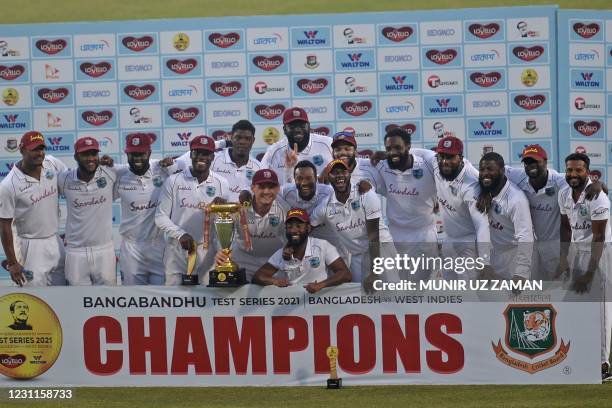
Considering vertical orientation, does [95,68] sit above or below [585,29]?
below

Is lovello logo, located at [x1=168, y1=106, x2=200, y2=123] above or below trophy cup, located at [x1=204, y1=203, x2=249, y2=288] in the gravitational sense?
above

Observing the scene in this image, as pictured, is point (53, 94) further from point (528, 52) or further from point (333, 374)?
point (333, 374)

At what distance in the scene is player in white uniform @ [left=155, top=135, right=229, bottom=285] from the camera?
37.0 feet

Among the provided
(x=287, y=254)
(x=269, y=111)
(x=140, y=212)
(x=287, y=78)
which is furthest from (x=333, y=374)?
(x=287, y=78)

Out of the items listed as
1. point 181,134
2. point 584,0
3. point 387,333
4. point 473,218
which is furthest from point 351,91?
point 387,333

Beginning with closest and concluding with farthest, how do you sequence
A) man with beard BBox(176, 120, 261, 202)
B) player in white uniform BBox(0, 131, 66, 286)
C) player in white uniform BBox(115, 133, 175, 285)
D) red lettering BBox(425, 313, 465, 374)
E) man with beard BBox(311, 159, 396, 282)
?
red lettering BBox(425, 313, 465, 374), man with beard BBox(311, 159, 396, 282), player in white uniform BBox(0, 131, 66, 286), player in white uniform BBox(115, 133, 175, 285), man with beard BBox(176, 120, 261, 202)

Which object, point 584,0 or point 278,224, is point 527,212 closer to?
point 278,224

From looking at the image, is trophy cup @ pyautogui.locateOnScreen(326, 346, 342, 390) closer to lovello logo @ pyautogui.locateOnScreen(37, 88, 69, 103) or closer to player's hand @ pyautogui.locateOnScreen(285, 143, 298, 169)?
player's hand @ pyautogui.locateOnScreen(285, 143, 298, 169)

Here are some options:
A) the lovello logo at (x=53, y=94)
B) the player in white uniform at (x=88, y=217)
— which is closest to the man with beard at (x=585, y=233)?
the player in white uniform at (x=88, y=217)

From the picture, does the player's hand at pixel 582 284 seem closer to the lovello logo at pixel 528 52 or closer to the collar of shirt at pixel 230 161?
the collar of shirt at pixel 230 161

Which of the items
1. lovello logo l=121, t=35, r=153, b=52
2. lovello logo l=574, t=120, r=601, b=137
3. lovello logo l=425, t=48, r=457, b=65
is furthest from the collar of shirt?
lovello logo l=574, t=120, r=601, b=137

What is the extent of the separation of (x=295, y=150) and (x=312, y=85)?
11.7 ft

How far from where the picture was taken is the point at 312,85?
15.3 metres

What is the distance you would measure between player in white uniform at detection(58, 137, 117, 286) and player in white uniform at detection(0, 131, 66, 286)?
132mm
